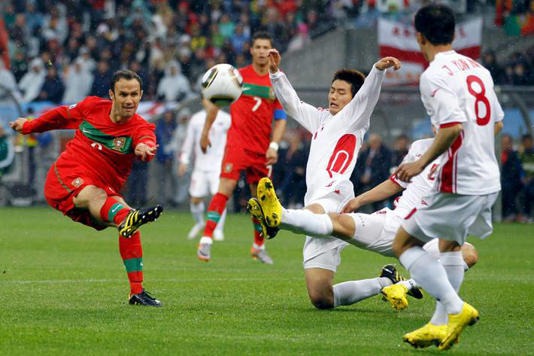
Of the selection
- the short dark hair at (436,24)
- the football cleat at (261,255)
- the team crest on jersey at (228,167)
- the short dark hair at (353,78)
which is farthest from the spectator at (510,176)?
the short dark hair at (436,24)

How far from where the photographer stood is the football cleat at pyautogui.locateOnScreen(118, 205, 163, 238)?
8.32 meters

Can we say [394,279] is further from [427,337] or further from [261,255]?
[261,255]

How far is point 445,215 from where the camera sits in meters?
7.13

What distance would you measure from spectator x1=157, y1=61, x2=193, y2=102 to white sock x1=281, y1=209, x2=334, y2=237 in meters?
21.1

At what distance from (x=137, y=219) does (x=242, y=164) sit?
590 cm

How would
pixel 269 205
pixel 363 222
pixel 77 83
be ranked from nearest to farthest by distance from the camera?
pixel 269 205 → pixel 363 222 → pixel 77 83

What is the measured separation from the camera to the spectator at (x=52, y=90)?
94.5ft

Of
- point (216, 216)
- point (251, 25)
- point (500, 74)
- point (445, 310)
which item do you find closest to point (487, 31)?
point (500, 74)

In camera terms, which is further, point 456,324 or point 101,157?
point 101,157

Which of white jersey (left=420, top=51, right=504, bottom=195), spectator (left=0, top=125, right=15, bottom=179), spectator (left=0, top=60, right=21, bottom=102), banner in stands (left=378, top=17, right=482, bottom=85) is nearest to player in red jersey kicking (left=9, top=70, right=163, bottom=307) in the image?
A: white jersey (left=420, top=51, right=504, bottom=195)

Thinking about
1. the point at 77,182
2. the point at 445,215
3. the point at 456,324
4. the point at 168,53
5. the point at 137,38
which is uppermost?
the point at 445,215

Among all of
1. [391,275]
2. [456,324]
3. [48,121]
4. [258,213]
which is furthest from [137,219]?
[456,324]

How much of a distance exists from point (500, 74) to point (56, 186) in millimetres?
17821

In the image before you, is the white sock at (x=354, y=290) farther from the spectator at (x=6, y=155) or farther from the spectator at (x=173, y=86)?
the spectator at (x=173, y=86)
